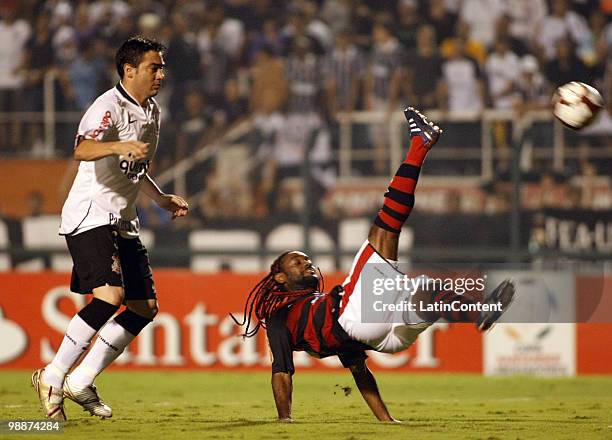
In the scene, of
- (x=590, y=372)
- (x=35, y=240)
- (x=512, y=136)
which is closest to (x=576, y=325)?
(x=590, y=372)

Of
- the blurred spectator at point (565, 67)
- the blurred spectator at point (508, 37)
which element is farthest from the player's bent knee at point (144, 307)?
the blurred spectator at point (508, 37)

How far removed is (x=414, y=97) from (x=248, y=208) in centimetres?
310

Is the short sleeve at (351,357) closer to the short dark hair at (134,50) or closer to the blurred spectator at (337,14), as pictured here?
the short dark hair at (134,50)

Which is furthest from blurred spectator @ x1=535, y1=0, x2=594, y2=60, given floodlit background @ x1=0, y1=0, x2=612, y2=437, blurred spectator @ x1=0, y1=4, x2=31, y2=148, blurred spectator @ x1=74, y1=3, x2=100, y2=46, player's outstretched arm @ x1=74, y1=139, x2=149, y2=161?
player's outstretched arm @ x1=74, y1=139, x2=149, y2=161

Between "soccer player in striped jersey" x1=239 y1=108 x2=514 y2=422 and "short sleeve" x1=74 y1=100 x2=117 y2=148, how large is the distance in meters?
1.42

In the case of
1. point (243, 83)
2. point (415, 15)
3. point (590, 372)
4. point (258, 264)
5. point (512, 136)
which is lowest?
point (590, 372)

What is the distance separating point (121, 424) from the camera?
21.6 feet

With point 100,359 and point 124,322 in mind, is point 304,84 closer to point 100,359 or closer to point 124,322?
point 124,322

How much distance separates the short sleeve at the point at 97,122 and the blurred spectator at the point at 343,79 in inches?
288

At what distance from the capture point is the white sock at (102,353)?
263 inches

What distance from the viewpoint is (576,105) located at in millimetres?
8109

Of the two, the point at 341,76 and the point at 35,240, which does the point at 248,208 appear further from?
the point at 341,76

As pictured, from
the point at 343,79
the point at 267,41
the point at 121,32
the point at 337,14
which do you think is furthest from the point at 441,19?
the point at 121,32

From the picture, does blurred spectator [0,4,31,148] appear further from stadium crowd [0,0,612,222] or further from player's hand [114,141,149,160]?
player's hand [114,141,149,160]
